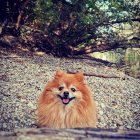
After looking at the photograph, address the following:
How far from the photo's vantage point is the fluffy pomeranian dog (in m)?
4.02

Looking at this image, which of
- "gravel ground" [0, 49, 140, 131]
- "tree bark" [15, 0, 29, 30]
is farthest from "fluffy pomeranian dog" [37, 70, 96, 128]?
"tree bark" [15, 0, 29, 30]

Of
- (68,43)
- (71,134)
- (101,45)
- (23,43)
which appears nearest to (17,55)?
(23,43)

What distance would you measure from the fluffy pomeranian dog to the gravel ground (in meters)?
0.80

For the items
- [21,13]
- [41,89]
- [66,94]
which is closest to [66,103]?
[66,94]

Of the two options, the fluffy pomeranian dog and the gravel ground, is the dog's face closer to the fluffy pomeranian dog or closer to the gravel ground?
the fluffy pomeranian dog

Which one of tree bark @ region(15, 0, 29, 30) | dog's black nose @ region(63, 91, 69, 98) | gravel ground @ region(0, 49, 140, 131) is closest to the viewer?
dog's black nose @ region(63, 91, 69, 98)

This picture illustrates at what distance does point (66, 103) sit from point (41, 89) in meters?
2.83

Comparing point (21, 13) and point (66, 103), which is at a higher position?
point (21, 13)

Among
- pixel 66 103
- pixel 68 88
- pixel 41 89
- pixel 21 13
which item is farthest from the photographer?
pixel 21 13

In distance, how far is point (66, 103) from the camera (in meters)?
4.13

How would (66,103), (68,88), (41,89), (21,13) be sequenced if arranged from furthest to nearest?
(21,13) → (41,89) → (66,103) → (68,88)

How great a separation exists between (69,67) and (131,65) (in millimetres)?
2340

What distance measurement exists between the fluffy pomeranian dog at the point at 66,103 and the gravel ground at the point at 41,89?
2.63ft

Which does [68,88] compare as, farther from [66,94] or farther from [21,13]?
[21,13]
